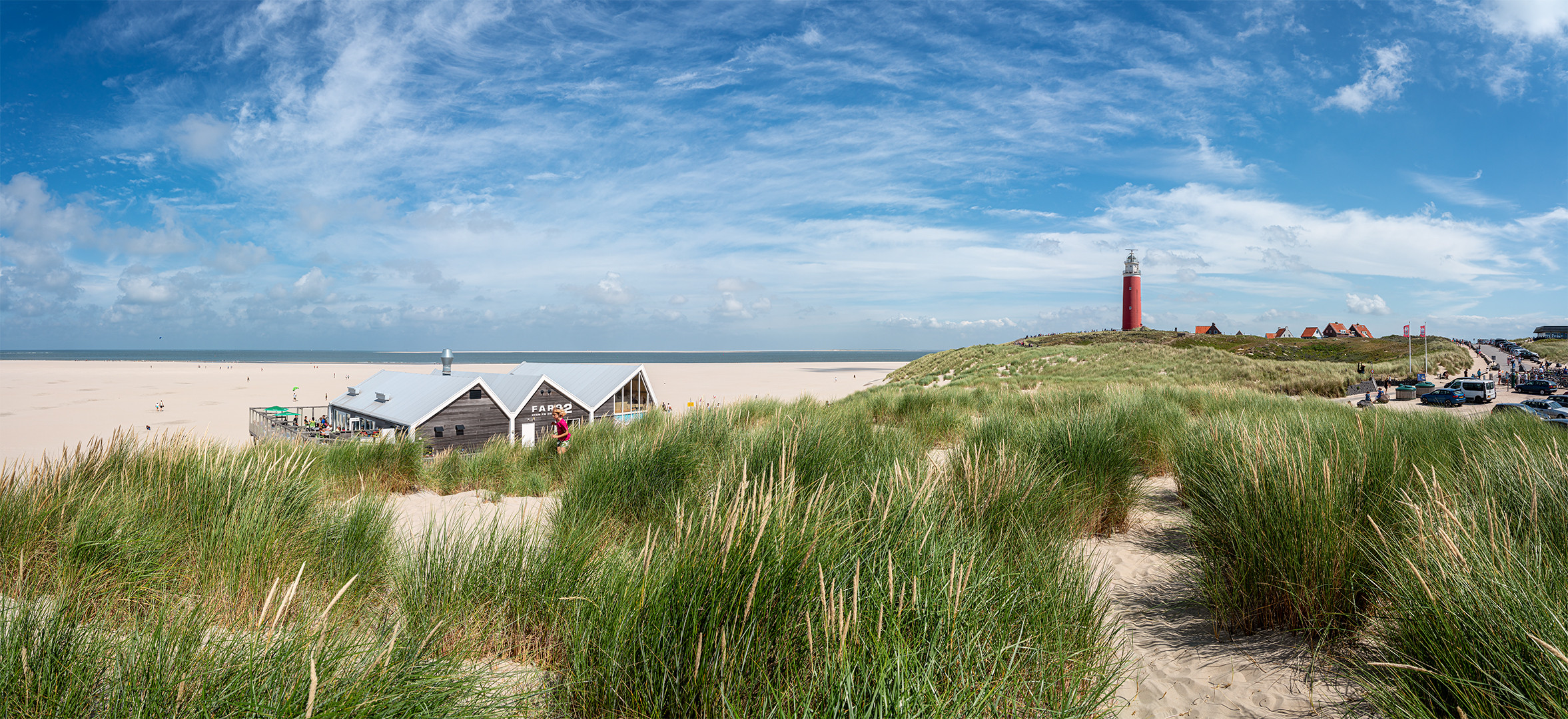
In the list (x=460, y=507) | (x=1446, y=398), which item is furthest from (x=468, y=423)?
(x=1446, y=398)

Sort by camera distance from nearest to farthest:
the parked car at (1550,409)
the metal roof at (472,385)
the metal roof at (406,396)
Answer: the parked car at (1550,409) → the metal roof at (406,396) → the metal roof at (472,385)

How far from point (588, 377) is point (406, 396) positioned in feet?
19.2

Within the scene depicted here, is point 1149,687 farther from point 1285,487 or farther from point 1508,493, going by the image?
point 1508,493

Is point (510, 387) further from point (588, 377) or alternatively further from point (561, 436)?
point (561, 436)

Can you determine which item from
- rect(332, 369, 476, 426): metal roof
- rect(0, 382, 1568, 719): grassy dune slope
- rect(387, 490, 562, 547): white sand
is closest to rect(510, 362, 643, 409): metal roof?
rect(332, 369, 476, 426): metal roof

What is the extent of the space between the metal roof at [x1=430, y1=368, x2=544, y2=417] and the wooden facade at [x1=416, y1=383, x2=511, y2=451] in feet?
0.96

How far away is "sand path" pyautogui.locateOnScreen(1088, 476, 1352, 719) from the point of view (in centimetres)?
299

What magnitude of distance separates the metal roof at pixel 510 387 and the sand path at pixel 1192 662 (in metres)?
18.6

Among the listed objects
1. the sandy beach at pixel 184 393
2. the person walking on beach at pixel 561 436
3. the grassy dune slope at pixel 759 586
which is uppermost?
the grassy dune slope at pixel 759 586

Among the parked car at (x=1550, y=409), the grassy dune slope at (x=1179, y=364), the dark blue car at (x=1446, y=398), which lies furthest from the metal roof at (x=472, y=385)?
the dark blue car at (x=1446, y=398)

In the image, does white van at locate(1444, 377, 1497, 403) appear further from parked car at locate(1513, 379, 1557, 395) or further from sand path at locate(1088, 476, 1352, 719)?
sand path at locate(1088, 476, 1352, 719)

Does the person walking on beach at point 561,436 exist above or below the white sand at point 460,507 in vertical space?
above

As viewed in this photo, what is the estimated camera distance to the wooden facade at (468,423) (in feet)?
57.6

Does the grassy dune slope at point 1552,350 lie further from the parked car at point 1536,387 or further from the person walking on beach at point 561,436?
the person walking on beach at point 561,436
